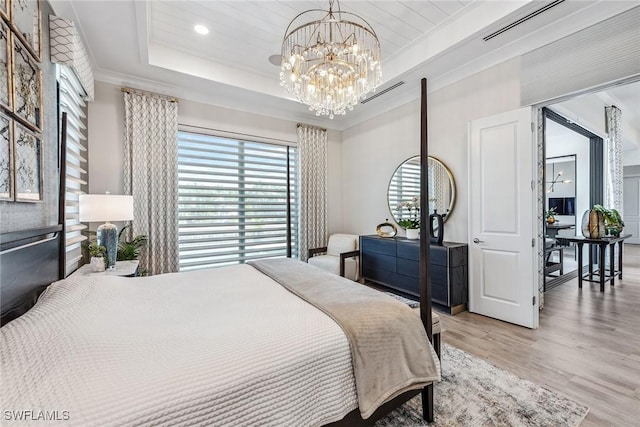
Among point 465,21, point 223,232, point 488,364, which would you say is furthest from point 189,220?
point 465,21

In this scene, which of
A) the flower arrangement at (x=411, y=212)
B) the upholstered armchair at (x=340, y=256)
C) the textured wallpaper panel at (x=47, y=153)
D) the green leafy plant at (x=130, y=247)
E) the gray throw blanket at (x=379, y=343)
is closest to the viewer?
the gray throw blanket at (x=379, y=343)

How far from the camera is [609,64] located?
229cm

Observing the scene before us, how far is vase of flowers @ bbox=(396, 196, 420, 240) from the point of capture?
3840 mm

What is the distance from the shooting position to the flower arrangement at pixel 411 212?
394 cm

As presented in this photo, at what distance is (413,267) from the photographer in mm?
3525

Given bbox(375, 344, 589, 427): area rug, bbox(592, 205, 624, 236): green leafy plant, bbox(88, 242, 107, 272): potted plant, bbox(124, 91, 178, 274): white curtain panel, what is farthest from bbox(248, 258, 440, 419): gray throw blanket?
bbox(592, 205, 624, 236): green leafy plant

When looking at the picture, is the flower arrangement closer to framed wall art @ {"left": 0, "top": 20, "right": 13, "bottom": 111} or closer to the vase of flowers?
the vase of flowers

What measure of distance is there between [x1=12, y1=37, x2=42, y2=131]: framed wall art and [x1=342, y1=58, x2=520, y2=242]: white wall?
148 inches

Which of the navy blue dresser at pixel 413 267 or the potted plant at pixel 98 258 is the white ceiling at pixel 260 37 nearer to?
the potted plant at pixel 98 258

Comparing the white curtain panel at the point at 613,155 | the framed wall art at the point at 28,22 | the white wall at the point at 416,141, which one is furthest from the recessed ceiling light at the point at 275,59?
the white curtain panel at the point at 613,155

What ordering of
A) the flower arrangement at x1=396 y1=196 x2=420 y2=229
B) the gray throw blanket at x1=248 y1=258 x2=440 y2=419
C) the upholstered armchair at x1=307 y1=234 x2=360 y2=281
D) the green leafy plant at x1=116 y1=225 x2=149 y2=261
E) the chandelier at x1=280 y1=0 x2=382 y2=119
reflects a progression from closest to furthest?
the gray throw blanket at x1=248 y1=258 x2=440 y2=419 → the chandelier at x1=280 y1=0 x2=382 y2=119 → the green leafy plant at x1=116 y1=225 x2=149 y2=261 → the flower arrangement at x1=396 y1=196 x2=420 y2=229 → the upholstered armchair at x1=307 y1=234 x2=360 y2=281

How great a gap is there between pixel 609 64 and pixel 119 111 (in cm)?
493

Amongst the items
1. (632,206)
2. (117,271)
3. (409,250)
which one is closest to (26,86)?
(117,271)

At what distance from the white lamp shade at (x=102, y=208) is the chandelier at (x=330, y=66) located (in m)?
1.87
